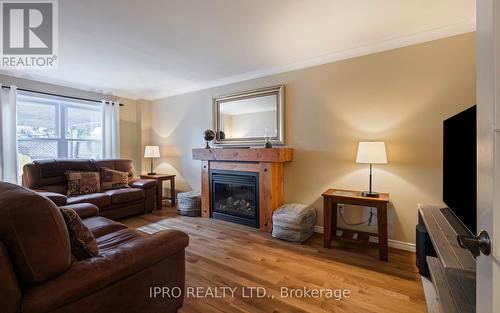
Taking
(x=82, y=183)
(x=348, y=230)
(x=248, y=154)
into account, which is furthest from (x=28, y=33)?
(x=348, y=230)

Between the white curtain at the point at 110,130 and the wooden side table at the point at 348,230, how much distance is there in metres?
4.15

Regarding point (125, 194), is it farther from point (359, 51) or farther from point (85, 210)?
point (359, 51)

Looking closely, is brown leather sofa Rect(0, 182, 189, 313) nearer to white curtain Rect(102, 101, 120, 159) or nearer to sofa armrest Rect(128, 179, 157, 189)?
sofa armrest Rect(128, 179, 157, 189)

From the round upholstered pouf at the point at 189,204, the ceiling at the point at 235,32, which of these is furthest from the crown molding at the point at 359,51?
the round upholstered pouf at the point at 189,204

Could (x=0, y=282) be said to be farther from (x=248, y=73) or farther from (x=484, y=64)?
(x=248, y=73)

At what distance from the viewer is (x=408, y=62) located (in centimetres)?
248

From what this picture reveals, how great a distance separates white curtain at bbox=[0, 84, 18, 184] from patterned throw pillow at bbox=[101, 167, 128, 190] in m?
1.14

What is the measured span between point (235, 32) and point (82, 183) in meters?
3.17

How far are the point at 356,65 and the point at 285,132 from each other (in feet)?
4.02

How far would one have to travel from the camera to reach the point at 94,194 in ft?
11.1

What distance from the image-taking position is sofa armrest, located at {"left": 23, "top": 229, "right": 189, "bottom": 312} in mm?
Answer: 937

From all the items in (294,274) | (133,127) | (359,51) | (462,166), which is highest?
(359,51)

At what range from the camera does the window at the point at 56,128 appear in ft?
12.0

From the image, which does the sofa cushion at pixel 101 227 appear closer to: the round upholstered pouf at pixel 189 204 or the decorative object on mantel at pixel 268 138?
the round upholstered pouf at pixel 189 204
